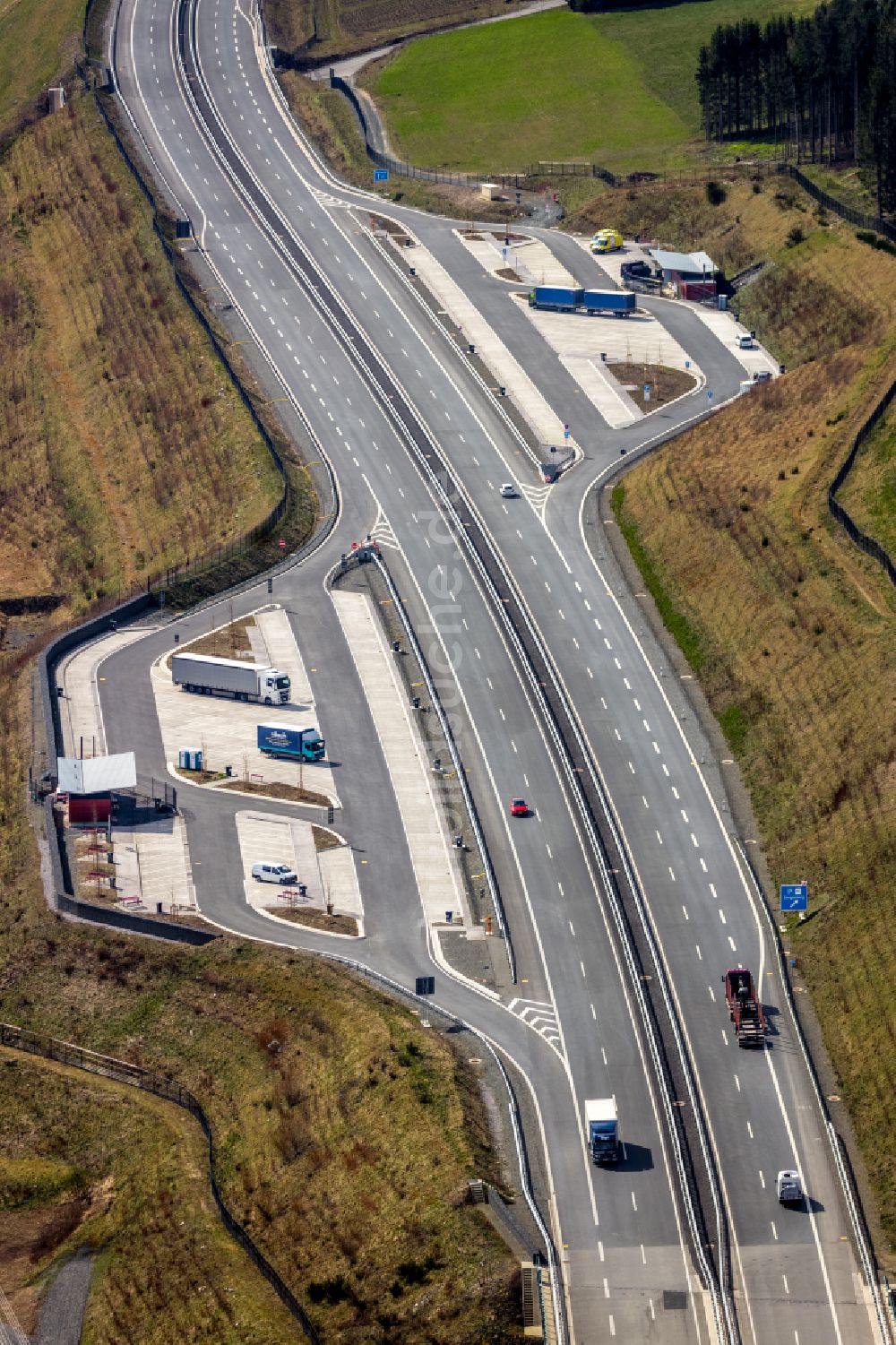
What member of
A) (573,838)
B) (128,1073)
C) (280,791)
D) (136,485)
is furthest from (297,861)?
(136,485)

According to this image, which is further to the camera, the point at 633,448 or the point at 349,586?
the point at 633,448

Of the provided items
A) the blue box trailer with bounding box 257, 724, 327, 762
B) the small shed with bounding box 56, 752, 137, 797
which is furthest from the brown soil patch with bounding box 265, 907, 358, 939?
the blue box trailer with bounding box 257, 724, 327, 762

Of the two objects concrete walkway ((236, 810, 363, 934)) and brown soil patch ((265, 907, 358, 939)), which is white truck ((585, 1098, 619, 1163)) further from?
concrete walkway ((236, 810, 363, 934))

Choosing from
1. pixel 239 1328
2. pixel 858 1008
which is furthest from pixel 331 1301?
pixel 858 1008

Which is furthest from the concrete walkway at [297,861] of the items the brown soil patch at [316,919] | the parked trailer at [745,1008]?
the parked trailer at [745,1008]

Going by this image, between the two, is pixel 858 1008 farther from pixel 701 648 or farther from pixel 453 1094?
pixel 701 648

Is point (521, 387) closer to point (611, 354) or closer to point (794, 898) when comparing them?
point (611, 354)
